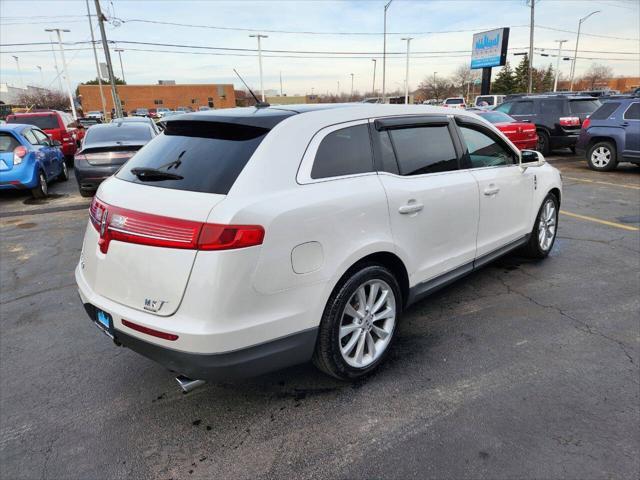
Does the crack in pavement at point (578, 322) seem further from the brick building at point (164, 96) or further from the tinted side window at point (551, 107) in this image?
the brick building at point (164, 96)

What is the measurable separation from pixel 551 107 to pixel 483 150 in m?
11.2

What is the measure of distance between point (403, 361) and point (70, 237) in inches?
215

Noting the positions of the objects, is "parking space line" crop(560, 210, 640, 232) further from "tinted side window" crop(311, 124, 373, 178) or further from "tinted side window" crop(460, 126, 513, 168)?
"tinted side window" crop(311, 124, 373, 178)

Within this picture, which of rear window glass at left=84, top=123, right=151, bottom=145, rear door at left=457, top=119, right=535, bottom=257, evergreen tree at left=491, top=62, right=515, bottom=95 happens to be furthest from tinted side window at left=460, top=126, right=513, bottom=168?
evergreen tree at left=491, top=62, right=515, bottom=95

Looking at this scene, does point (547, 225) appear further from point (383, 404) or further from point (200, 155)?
point (200, 155)

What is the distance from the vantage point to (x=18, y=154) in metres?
8.57

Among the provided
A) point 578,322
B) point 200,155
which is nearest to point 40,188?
point 200,155

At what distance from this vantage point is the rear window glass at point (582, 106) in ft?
42.8

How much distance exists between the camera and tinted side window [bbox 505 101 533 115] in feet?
44.9

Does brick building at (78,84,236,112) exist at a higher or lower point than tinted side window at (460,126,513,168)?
higher

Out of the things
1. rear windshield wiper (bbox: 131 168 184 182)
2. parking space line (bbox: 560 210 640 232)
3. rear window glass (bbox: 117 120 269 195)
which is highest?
rear window glass (bbox: 117 120 269 195)

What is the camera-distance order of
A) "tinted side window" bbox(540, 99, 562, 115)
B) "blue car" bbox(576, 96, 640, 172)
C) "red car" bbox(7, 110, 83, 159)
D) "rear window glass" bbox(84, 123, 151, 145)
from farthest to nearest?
"red car" bbox(7, 110, 83, 159), "tinted side window" bbox(540, 99, 562, 115), "blue car" bbox(576, 96, 640, 172), "rear window glass" bbox(84, 123, 151, 145)

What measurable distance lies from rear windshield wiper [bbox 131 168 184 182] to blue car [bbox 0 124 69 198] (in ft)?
24.8

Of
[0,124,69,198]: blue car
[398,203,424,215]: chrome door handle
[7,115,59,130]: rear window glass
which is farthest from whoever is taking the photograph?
[7,115,59,130]: rear window glass
